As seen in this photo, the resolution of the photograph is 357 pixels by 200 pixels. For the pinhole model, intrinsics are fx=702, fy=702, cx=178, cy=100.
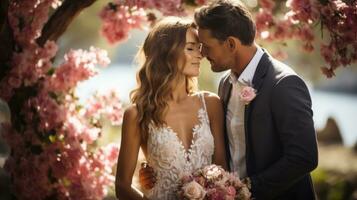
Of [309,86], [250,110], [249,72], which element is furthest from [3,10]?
[309,86]

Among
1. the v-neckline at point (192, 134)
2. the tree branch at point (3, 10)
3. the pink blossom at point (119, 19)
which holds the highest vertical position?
the tree branch at point (3, 10)

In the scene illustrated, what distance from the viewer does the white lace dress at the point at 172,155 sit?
14.8 feet

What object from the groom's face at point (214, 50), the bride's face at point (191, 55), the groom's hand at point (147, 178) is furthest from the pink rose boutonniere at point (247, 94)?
the groom's hand at point (147, 178)

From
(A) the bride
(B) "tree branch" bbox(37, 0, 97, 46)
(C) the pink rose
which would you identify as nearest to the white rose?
(C) the pink rose

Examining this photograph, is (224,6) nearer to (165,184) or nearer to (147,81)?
(147,81)

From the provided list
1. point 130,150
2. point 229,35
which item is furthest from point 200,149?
point 229,35

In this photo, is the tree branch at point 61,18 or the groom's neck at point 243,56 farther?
the tree branch at point 61,18

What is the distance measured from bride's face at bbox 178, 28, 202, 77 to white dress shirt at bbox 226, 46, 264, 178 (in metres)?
0.26

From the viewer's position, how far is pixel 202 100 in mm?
4695

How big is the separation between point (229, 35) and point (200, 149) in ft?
2.49

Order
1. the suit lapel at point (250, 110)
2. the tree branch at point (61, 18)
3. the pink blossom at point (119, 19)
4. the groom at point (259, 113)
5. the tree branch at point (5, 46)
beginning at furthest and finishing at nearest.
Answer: the pink blossom at point (119, 19) → the tree branch at point (61, 18) → the tree branch at point (5, 46) → the suit lapel at point (250, 110) → the groom at point (259, 113)

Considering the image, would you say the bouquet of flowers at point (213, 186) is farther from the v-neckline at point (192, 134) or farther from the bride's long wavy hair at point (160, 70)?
the bride's long wavy hair at point (160, 70)

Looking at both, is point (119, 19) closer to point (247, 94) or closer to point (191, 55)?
point (191, 55)

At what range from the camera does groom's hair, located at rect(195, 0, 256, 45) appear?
4.41 meters
